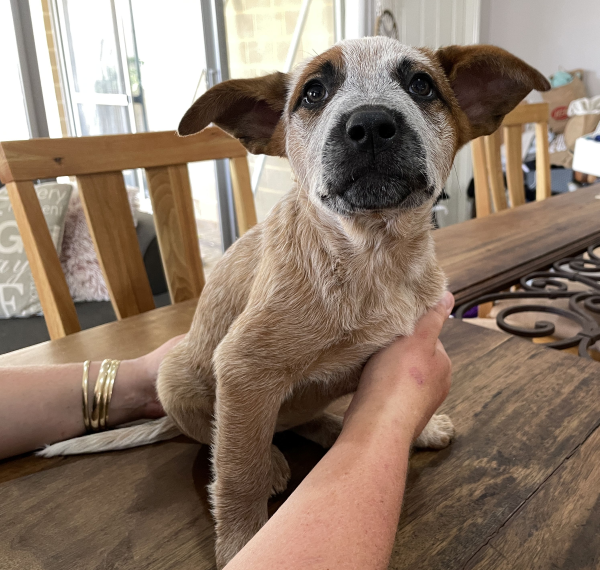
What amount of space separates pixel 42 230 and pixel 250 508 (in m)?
1.00

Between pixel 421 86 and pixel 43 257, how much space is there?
3.42 feet

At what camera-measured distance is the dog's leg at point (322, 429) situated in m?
0.78

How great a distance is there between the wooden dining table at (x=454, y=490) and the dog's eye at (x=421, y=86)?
0.48 metres

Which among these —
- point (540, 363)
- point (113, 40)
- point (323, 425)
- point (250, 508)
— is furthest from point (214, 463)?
point (113, 40)

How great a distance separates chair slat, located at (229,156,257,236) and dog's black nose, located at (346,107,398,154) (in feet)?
3.64

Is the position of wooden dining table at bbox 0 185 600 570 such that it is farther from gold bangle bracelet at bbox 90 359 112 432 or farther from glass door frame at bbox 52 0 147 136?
glass door frame at bbox 52 0 147 136

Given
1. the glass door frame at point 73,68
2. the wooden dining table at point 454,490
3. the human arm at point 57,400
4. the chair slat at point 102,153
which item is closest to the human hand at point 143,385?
the human arm at point 57,400

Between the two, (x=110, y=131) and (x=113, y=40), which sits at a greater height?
(x=113, y=40)

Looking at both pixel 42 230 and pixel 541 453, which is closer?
pixel 541 453

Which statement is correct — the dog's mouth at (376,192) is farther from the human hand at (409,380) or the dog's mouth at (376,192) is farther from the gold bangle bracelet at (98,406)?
the gold bangle bracelet at (98,406)

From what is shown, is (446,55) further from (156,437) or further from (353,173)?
(156,437)

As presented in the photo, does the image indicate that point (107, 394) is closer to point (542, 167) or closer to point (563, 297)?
point (563, 297)

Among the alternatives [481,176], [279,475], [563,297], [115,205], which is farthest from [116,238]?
[481,176]

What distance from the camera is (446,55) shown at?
82 cm
